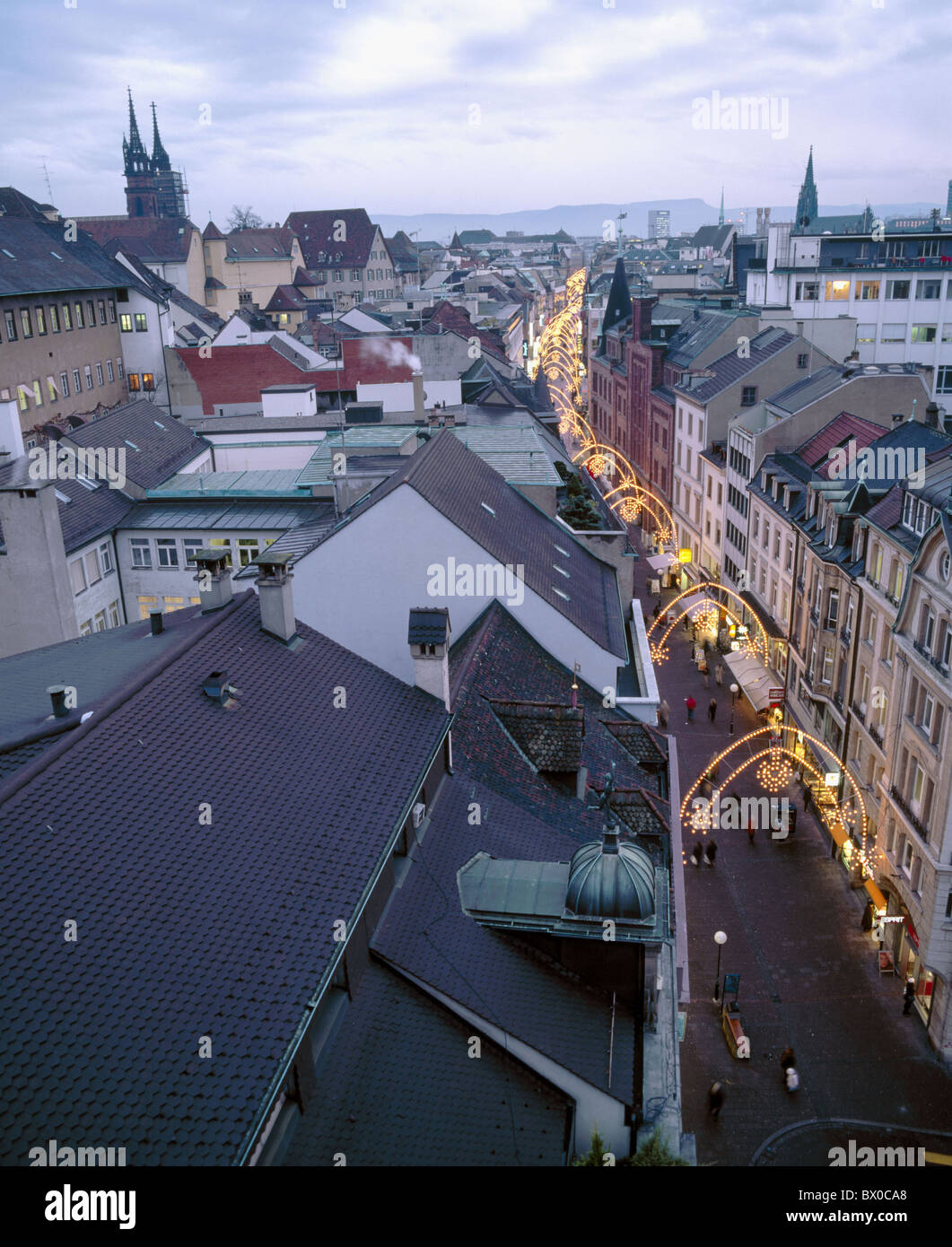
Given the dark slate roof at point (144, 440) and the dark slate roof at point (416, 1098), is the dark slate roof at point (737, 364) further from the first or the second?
the dark slate roof at point (416, 1098)

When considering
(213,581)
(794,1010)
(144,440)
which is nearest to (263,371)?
(144,440)

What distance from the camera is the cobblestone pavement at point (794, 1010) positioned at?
84.5 feet

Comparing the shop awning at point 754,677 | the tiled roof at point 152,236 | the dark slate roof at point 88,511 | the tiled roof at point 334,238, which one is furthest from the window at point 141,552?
the tiled roof at point 334,238

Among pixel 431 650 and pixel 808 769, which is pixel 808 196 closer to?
pixel 808 769

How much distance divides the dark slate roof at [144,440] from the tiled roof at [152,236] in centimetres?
7126

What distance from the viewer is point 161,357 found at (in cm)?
7519

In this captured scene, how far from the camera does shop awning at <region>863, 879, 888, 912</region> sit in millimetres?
32406

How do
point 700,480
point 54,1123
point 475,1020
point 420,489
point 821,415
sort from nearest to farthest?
point 54,1123
point 475,1020
point 420,489
point 821,415
point 700,480

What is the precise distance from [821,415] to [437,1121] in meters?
44.5

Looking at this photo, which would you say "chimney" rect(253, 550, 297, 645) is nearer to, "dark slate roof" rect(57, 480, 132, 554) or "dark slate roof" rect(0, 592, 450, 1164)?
"dark slate roof" rect(0, 592, 450, 1164)
